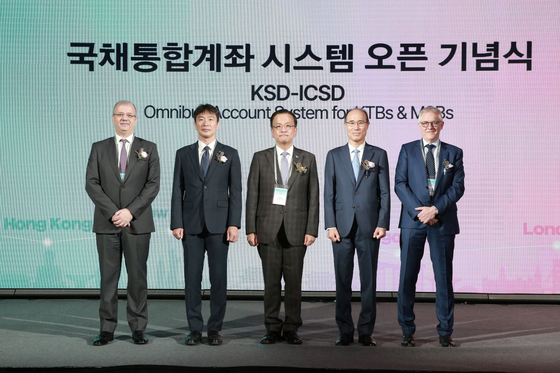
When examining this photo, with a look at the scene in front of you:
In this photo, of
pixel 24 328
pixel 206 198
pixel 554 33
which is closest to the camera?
pixel 206 198

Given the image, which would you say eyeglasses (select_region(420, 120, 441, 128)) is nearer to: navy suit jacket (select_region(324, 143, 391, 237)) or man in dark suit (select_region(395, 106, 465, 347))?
man in dark suit (select_region(395, 106, 465, 347))

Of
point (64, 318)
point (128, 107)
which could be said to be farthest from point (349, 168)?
point (64, 318)

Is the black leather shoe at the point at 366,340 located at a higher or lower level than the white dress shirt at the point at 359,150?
lower

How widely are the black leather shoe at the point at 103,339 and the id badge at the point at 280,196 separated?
133cm

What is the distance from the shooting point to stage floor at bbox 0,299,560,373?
3795 millimetres

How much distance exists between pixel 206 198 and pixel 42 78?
232 centimetres

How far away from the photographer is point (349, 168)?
14.0 ft

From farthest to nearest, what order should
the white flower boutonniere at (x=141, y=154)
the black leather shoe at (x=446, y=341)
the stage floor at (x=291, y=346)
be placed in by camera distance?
the white flower boutonniere at (x=141, y=154) → the black leather shoe at (x=446, y=341) → the stage floor at (x=291, y=346)

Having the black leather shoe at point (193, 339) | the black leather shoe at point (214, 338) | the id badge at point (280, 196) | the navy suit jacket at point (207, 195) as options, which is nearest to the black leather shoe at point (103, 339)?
the black leather shoe at point (193, 339)

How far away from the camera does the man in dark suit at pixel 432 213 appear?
4.18 meters

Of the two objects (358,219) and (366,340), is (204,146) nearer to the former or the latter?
(358,219)

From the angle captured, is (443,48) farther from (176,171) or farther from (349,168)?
(176,171)

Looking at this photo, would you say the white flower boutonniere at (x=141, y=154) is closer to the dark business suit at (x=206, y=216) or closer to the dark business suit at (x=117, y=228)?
the dark business suit at (x=117, y=228)

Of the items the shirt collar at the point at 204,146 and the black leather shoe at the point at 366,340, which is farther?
the shirt collar at the point at 204,146
